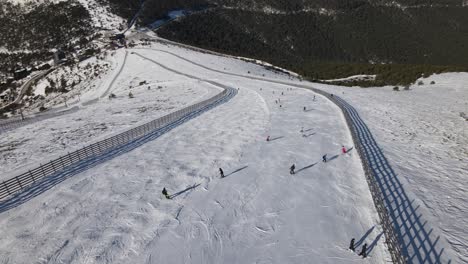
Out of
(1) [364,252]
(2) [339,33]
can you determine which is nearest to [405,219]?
(1) [364,252]

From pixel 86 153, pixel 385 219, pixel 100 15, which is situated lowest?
pixel 86 153

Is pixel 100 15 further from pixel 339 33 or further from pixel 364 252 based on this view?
pixel 364 252

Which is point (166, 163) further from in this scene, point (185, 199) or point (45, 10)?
point (45, 10)

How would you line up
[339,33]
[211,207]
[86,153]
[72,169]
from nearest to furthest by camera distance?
[211,207]
[72,169]
[86,153]
[339,33]

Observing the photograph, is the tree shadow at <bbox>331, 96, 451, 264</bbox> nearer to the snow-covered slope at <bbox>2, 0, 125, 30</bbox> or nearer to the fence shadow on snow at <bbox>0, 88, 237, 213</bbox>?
the fence shadow on snow at <bbox>0, 88, 237, 213</bbox>

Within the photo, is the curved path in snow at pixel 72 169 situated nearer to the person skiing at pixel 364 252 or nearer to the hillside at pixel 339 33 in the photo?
the person skiing at pixel 364 252

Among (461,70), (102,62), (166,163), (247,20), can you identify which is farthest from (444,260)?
(247,20)

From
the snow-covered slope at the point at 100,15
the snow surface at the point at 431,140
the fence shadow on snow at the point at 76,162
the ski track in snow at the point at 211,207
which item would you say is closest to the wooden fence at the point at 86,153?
the fence shadow on snow at the point at 76,162
